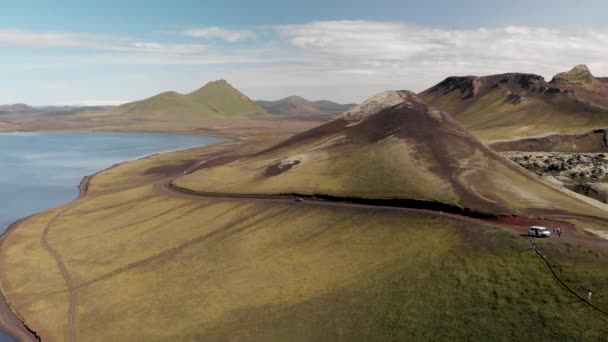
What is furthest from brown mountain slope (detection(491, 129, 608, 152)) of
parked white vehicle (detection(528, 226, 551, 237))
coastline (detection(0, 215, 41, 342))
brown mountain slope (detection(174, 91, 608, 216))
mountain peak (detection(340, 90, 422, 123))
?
coastline (detection(0, 215, 41, 342))

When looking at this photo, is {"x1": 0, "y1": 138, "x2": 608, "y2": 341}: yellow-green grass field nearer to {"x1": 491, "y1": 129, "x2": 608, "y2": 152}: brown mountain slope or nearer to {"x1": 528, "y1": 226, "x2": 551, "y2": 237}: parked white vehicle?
{"x1": 528, "y1": 226, "x2": 551, "y2": 237}: parked white vehicle

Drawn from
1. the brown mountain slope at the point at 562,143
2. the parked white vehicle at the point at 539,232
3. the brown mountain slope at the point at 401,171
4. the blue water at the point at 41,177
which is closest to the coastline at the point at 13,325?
the blue water at the point at 41,177

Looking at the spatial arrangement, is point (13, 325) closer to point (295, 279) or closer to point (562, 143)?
point (295, 279)

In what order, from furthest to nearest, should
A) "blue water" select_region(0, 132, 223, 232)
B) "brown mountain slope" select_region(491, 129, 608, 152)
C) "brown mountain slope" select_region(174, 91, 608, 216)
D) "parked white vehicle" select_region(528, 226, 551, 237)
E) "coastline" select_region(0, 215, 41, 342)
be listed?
1. "brown mountain slope" select_region(491, 129, 608, 152)
2. "blue water" select_region(0, 132, 223, 232)
3. "brown mountain slope" select_region(174, 91, 608, 216)
4. "coastline" select_region(0, 215, 41, 342)
5. "parked white vehicle" select_region(528, 226, 551, 237)

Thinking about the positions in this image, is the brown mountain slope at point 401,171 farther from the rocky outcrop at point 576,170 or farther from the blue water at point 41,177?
the blue water at point 41,177

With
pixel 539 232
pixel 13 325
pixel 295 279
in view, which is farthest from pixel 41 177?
pixel 539 232

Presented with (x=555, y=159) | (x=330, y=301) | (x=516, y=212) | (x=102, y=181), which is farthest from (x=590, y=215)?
(x=102, y=181)

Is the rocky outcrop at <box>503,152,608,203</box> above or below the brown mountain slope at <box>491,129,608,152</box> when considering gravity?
below
